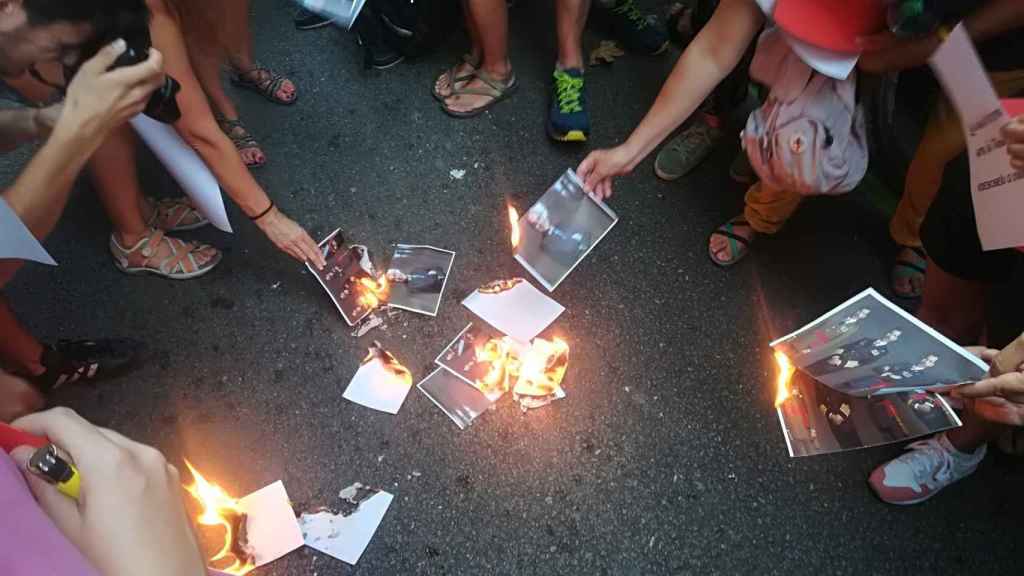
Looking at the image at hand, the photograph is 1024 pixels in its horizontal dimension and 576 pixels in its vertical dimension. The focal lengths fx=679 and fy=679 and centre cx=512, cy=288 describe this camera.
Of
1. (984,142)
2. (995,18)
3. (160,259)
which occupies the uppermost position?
(995,18)

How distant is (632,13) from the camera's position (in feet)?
7.70

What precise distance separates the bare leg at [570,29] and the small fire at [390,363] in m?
1.11

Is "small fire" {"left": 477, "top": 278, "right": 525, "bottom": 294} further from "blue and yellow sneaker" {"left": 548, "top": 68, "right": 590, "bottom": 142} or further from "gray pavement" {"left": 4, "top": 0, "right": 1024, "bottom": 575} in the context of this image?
"blue and yellow sneaker" {"left": 548, "top": 68, "right": 590, "bottom": 142}

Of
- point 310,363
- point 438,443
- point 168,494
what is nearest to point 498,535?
point 438,443

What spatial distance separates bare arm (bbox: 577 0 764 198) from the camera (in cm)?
140

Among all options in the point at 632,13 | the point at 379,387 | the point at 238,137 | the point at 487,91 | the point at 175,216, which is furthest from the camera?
the point at 632,13

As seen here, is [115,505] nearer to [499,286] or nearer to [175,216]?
[499,286]

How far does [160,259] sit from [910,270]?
6.58 ft

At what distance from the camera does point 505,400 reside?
1.65 meters

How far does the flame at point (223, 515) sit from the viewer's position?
1.43m

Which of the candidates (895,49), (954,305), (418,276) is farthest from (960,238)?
(418,276)

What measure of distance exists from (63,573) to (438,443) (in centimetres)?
92

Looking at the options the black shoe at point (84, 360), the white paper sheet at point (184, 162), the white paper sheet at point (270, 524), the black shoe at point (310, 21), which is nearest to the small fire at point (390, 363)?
the white paper sheet at point (270, 524)

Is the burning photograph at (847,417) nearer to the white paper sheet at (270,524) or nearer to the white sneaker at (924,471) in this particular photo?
the white sneaker at (924,471)
